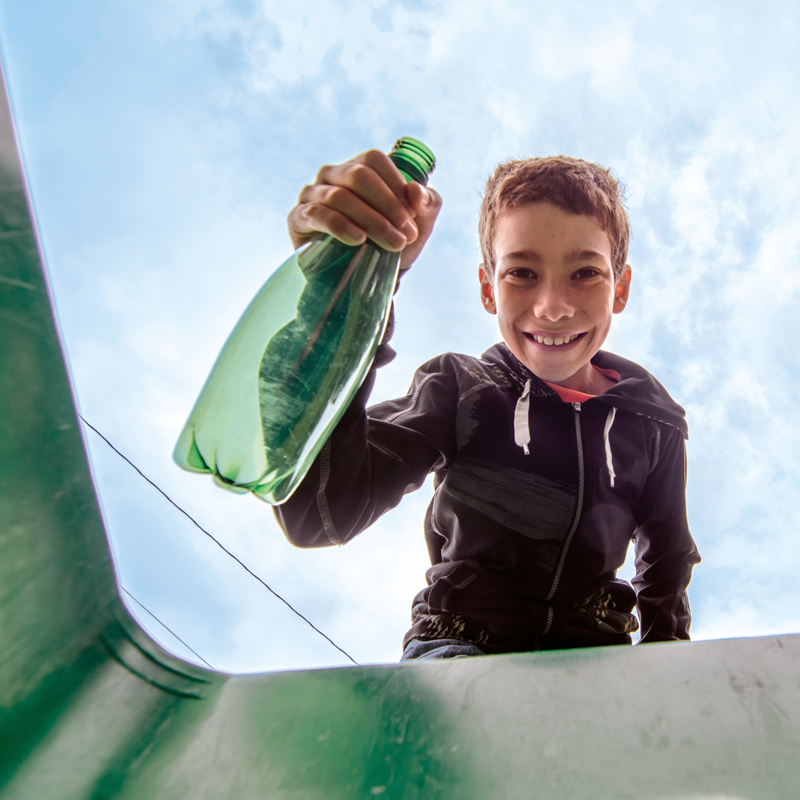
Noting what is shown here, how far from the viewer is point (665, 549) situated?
3.36 ft

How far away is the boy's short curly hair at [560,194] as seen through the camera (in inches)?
38.8

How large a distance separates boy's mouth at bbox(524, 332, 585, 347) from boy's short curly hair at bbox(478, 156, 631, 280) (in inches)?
8.0

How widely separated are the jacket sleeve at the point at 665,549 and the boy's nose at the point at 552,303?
15.2 inches

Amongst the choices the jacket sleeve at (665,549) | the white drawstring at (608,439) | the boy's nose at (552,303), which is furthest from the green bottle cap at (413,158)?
the jacket sleeve at (665,549)

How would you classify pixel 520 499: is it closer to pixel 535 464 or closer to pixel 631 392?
pixel 535 464

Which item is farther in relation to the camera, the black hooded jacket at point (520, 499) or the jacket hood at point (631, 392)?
the jacket hood at point (631, 392)

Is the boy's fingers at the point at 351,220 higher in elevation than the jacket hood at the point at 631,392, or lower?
higher

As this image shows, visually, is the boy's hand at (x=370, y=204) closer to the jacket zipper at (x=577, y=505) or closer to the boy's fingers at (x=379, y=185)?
the boy's fingers at (x=379, y=185)

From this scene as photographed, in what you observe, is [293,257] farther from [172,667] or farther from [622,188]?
[622,188]

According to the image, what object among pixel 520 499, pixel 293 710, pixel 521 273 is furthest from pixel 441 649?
pixel 521 273

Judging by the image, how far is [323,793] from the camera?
23cm

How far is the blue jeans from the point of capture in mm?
752

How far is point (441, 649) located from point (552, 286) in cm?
61

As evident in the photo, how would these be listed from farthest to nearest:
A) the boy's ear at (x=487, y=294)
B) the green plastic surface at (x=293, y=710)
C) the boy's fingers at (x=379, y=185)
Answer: the boy's ear at (x=487, y=294), the boy's fingers at (x=379, y=185), the green plastic surface at (x=293, y=710)
